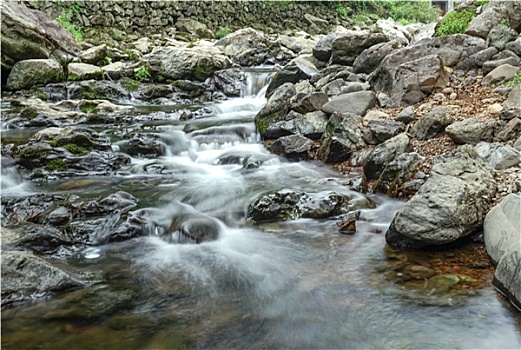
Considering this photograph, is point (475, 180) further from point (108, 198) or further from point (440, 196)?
point (108, 198)

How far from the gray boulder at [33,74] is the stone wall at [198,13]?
22.4 ft

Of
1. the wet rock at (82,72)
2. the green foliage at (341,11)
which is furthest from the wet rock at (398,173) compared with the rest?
the green foliage at (341,11)

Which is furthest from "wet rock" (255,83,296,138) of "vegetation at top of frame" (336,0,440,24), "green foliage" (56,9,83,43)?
"vegetation at top of frame" (336,0,440,24)

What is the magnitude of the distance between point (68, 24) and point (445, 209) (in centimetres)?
1799

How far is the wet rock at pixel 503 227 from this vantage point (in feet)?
11.0

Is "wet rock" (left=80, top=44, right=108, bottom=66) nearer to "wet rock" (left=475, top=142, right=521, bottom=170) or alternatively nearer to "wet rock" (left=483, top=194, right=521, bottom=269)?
"wet rock" (left=475, top=142, right=521, bottom=170)

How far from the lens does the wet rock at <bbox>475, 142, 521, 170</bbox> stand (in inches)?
179

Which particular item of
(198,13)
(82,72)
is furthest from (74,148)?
(198,13)

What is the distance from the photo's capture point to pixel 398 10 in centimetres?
3325

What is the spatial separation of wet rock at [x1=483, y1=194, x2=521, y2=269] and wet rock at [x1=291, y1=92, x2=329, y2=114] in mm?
4511

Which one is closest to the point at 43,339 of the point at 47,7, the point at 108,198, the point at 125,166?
the point at 108,198

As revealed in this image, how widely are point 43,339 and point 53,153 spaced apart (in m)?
4.55

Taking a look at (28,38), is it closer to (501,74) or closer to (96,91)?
(96,91)

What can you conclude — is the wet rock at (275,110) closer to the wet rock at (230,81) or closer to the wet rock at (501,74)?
the wet rock at (501,74)
